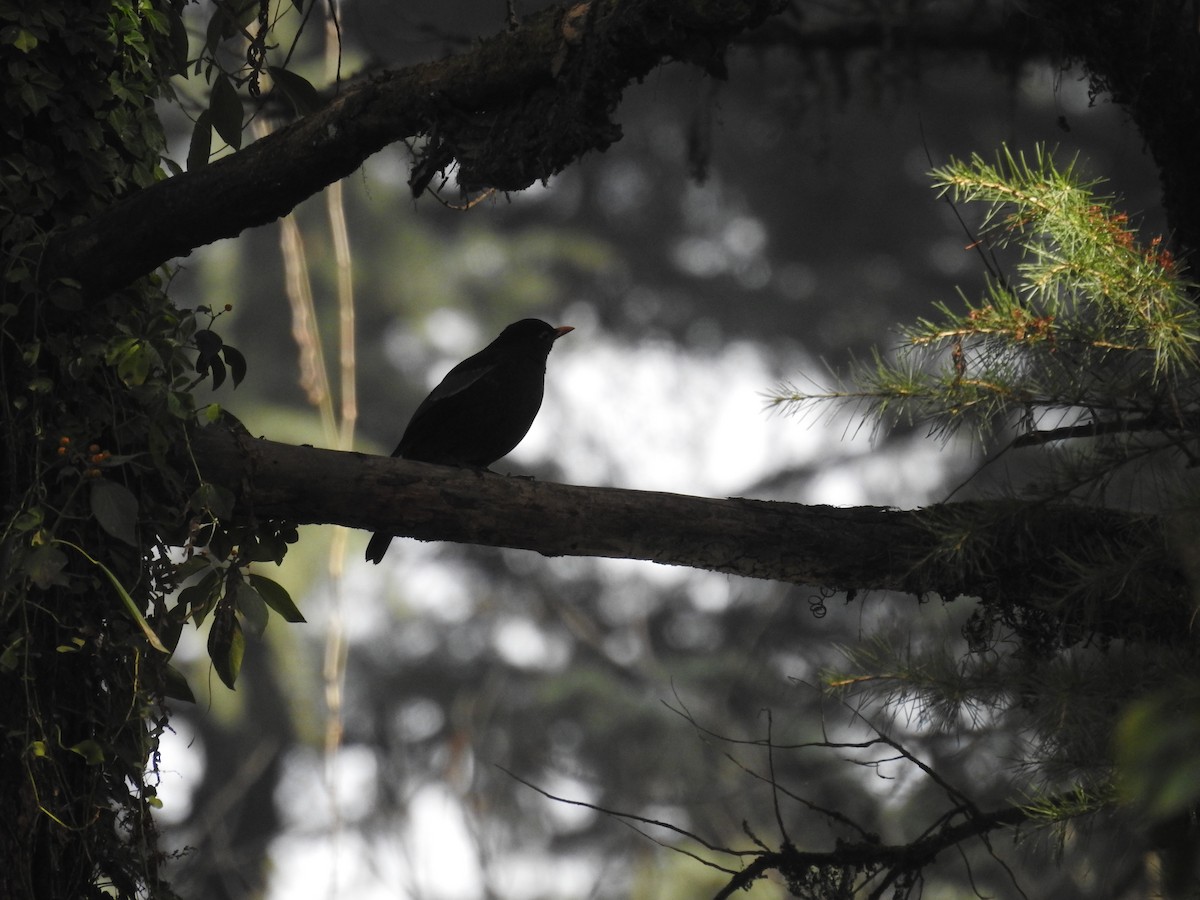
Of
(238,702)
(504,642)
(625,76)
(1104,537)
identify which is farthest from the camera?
(504,642)

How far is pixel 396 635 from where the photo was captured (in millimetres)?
12711

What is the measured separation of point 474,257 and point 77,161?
35.7ft

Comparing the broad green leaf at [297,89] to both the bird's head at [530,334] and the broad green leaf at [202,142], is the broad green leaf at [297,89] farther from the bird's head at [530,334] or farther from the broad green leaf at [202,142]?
the bird's head at [530,334]

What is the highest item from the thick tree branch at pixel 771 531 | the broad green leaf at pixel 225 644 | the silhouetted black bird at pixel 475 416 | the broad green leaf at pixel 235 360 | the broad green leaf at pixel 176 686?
the silhouetted black bird at pixel 475 416

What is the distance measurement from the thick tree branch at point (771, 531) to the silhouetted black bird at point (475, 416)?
1585 mm

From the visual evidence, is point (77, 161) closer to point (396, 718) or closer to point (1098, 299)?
point (1098, 299)

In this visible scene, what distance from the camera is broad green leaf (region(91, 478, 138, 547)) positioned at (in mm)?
1925

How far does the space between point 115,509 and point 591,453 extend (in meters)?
10.4

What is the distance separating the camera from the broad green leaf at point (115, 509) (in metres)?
1.92

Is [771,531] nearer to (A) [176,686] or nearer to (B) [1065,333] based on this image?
(B) [1065,333]

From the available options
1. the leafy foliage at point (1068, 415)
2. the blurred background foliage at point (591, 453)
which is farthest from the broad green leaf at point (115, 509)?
the blurred background foliage at point (591, 453)

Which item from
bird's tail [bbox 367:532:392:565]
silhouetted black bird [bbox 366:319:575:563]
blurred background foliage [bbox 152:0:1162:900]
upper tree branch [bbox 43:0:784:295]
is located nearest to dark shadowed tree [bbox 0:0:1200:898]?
upper tree branch [bbox 43:0:784:295]

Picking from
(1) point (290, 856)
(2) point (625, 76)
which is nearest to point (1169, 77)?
(2) point (625, 76)

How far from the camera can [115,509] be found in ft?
6.37
